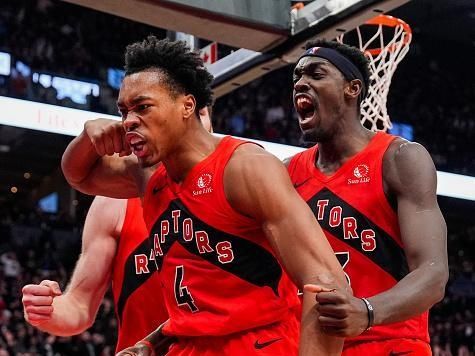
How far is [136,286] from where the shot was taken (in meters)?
4.13

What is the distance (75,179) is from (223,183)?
92cm

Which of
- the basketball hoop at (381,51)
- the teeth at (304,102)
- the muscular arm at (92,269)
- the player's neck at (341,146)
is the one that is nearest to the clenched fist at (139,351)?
the muscular arm at (92,269)

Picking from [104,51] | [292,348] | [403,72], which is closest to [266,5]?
[292,348]

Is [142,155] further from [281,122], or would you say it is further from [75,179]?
[281,122]

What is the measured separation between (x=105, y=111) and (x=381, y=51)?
7.36m

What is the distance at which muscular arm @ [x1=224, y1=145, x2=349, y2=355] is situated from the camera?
2.82m

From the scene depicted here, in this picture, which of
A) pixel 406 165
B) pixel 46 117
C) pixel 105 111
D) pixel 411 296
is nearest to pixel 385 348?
pixel 411 296

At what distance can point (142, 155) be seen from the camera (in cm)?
316

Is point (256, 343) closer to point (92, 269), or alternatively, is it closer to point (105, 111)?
point (92, 269)

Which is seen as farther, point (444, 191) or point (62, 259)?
point (62, 259)

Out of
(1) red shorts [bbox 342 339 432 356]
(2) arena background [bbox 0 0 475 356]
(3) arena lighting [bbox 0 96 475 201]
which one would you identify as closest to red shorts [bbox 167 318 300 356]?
(1) red shorts [bbox 342 339 432 356]

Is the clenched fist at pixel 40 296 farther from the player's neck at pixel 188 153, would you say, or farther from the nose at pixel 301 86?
the nose at pixel 301 86

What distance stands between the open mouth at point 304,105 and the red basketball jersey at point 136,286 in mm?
854

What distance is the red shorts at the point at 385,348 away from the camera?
3.58 metres
